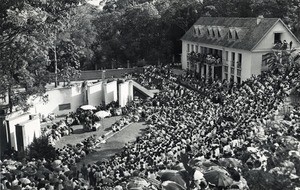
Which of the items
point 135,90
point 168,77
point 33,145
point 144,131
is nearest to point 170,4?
point 168,77

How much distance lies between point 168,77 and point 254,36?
11.0 m

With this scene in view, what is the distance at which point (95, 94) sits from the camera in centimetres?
3734

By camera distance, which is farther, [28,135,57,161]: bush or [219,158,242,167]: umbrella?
[28,135,57,161]: bush

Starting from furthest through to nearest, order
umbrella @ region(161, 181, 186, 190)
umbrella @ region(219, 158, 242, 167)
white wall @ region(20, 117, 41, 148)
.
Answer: white wall @ region(20, 117, 41, 148) < umbrella @ region(219, 158, 242, 167) < umbrella @ region(161, 181, 186, 190)

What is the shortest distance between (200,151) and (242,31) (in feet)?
85.8

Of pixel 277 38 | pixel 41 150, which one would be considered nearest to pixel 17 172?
pixel 41 150

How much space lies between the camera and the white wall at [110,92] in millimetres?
37219

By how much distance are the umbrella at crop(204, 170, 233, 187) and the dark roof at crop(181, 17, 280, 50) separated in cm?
2812

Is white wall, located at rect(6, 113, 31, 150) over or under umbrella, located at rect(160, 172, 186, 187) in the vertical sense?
under

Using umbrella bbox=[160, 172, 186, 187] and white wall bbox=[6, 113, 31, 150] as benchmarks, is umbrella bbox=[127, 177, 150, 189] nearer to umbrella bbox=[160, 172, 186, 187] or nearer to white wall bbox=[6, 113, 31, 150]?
umbrella bbox=[160, 172, 186, 187]

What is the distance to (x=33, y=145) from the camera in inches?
952

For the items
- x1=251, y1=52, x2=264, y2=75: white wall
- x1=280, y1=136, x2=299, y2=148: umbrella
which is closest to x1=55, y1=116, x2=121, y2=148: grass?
x1=251, y1=52, x2=264, y2=75: white wall

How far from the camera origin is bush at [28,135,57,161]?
75.4ft

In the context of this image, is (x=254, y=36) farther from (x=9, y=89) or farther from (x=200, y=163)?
(x=200, y=163)
